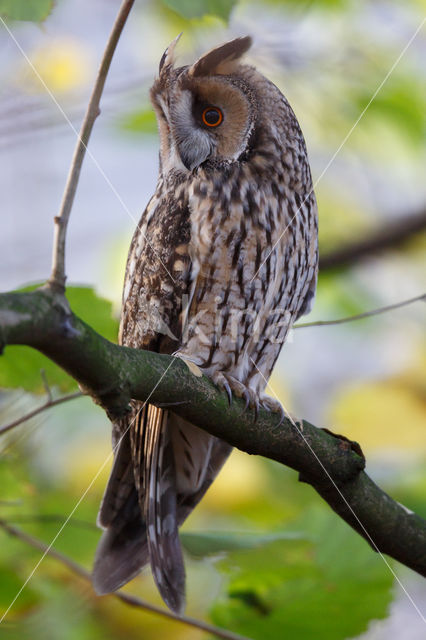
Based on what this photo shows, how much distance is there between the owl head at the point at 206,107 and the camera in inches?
61.0

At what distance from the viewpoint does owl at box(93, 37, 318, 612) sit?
61.2 inches

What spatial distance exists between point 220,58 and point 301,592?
1.14 meters

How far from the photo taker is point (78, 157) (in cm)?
84

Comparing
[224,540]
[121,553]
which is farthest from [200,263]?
[121,553]

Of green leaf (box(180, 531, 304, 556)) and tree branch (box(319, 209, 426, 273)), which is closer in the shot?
green leaf (box(180, 531, 304, 556))

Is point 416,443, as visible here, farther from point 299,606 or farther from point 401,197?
point 299,606

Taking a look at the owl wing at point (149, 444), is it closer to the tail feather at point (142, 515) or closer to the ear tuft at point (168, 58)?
the tail feather at point (142, 515)

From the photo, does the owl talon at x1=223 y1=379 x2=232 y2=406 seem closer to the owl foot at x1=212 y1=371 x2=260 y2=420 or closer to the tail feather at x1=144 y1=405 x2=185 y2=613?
the owl foot at x1=212 y1=371 x2=260 y2=420

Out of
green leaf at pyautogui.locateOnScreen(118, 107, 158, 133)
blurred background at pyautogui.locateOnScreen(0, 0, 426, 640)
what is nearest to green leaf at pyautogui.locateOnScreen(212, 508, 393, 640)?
blurred background at pyautogui.locateOnScreen(0, 0, 426, 640)

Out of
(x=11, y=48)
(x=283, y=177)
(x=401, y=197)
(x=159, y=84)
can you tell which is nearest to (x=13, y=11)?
(x=11, y=48)

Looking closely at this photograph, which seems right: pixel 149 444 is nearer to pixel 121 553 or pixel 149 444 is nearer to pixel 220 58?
pixel 121 553

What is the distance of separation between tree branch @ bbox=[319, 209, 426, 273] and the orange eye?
686 millimetres

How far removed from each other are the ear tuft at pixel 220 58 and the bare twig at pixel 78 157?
0.61m

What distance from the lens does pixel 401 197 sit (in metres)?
2.45
